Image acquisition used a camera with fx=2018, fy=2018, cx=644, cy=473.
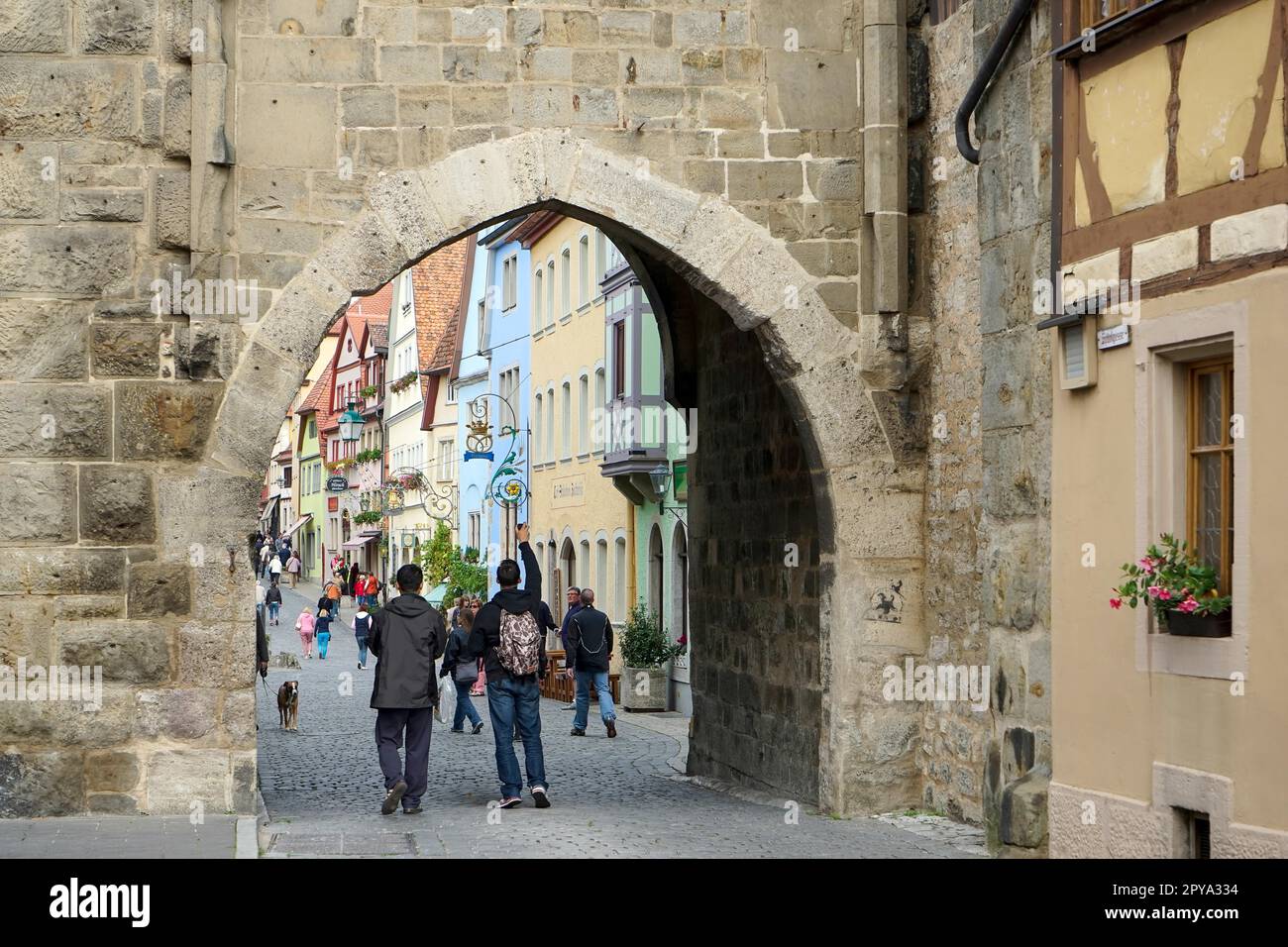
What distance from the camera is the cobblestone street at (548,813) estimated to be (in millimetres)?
10266

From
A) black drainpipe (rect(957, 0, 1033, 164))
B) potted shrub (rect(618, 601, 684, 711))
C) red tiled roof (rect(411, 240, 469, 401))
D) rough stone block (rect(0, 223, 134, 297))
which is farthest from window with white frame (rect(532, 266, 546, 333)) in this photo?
black drainpipe (rect(957, 0, 1033, 164))

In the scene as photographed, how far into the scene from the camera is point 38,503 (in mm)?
10922

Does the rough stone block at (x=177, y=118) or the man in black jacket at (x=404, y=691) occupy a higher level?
the rough stone block at (x=177, y=118)

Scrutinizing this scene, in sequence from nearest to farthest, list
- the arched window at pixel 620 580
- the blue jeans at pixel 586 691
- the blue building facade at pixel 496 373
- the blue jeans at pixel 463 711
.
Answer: the blue jeans at pixel 463 711 → the blue jeans at pixel 586 691 → the arched window at pixel 620 580 → the blue building facade at pixel 496 373

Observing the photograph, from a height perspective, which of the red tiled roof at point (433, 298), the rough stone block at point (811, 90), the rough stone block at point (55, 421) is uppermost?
the red tiled roof at point (433, 298)

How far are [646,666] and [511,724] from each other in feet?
41.5

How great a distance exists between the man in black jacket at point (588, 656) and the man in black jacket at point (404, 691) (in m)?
8.32

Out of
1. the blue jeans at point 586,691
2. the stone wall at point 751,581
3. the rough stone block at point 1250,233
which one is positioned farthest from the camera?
the blue jeans at point 586,691

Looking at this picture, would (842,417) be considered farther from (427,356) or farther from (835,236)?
(427,356)

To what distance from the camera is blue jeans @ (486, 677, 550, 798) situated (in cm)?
1241

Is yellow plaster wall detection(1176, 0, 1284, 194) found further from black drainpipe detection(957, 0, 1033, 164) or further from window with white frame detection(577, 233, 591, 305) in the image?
window with white frame detection(577, 233, 591, 305)

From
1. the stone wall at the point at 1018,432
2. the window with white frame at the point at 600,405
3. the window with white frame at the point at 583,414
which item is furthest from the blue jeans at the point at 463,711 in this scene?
the window with white frame at the point at 583,414

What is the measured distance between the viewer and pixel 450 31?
11500 millimetres

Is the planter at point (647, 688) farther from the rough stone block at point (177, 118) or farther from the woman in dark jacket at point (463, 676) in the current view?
the rough stone block at point (177, 118)
